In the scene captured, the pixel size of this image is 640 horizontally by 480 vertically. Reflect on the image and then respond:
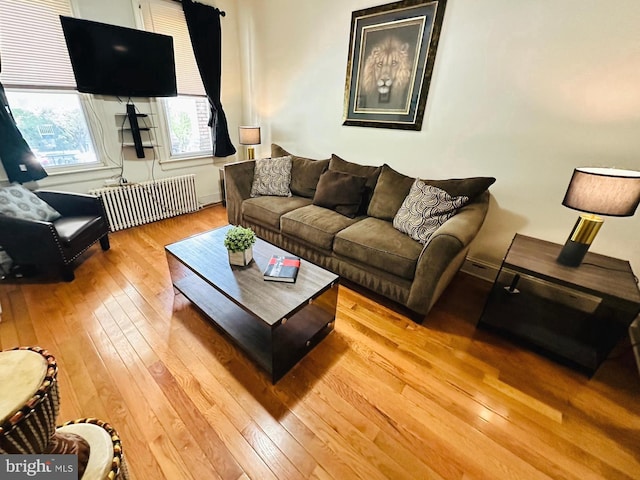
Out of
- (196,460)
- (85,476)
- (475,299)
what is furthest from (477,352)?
(85,476)

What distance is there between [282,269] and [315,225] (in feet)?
2.40

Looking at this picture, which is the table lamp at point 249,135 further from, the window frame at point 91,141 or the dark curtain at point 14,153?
the dark curtain at point 14,153

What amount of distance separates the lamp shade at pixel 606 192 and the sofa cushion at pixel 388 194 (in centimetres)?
111

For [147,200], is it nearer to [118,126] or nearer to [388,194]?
[118,126]

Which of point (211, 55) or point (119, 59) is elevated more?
point (211, 55)

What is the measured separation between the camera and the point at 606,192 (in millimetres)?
1412

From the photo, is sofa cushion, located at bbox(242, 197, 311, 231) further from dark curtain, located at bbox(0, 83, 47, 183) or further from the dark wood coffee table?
dark curtain, located at bbox(0, 83, 47, 183)

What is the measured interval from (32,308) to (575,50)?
13.3ft

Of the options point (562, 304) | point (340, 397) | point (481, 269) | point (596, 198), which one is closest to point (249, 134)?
point (481, 269)

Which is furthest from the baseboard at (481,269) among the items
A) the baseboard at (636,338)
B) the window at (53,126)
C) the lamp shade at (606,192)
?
the window at (53,126)

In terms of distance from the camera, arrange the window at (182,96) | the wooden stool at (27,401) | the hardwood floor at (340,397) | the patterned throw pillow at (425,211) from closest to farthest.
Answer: the wooden stool at (27,401), the hardwood floor at (340,397), the patterned throw pillow at (425,211), the window at (182,96)

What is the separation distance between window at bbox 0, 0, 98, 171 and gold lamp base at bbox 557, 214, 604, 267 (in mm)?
4237

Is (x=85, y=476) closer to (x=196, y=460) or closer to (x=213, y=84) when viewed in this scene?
(x=196, y=460)

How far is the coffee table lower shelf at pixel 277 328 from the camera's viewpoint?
1459mm
